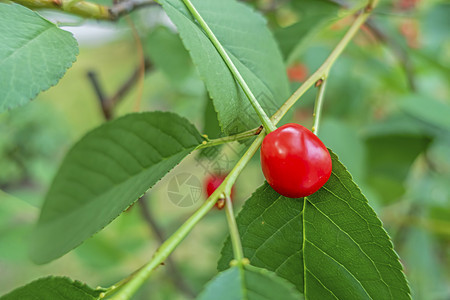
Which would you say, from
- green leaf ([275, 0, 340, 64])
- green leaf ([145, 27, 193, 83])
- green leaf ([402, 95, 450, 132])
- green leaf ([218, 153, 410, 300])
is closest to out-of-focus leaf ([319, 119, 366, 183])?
green leaf ([402, 95, 450, 132])

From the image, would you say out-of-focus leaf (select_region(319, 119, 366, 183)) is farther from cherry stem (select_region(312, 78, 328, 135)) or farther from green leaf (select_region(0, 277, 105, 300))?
green leaf (select_region(0, 277, 105, 300))

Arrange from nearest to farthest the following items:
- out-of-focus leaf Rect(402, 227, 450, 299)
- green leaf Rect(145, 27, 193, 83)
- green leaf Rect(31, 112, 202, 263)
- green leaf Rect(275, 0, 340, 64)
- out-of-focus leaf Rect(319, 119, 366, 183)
A: green leaf Rect(31, 112, 202, 263) < green leaf Rect(275, 0, 340, 64) < out-of-focus leaf Rect(319, 119, 366, 183) < green leaf Rect(145, 27, 193, 83) < out-of-focus leaf Rect(402, 227, 450, 299)

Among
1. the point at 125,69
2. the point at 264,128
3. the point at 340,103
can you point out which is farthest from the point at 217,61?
the point at 125,69

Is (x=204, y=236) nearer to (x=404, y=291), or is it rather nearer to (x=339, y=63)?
(x=339, y=63)

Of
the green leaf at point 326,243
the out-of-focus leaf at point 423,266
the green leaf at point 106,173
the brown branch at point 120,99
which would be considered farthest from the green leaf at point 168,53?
the out-of-focus leaf at point 423,266

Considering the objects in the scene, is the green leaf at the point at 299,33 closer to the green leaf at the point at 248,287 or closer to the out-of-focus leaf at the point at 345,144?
the out-of-focus leaf at the point at 345,144

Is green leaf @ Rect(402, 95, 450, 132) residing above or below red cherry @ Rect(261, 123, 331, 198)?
below
